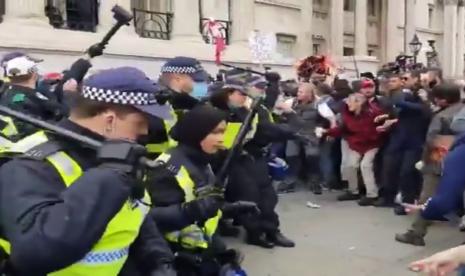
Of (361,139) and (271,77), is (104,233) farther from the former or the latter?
(361,139)

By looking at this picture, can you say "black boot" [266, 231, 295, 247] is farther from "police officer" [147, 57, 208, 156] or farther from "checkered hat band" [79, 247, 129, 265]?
"checkered hat band" [79, 247, 129, 265]

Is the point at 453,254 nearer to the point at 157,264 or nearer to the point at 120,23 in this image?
the point at 157,264

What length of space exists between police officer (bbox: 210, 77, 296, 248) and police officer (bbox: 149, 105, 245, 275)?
2.09 m

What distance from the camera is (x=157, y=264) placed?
2648mm

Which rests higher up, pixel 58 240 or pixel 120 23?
pixel 120 23

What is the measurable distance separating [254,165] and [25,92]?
8.12 ft

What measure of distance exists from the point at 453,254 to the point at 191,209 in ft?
4.38

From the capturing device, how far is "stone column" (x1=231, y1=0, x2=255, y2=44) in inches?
835

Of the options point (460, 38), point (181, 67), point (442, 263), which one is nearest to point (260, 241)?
point (181, 67)

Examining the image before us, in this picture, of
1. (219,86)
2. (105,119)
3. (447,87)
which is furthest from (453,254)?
(447,87)

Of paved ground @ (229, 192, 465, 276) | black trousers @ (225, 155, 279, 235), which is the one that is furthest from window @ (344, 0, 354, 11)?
black trousers @ (225, 155, 279, 235)

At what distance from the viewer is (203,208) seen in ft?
10.8

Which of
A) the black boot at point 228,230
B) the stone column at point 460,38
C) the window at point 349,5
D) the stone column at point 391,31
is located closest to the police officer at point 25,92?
the black boot at point 228,230

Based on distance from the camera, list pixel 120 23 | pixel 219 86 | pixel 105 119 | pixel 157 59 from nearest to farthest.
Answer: pixel 105 119
pixel 120 23
pixel 219 86
pixel 157 59
